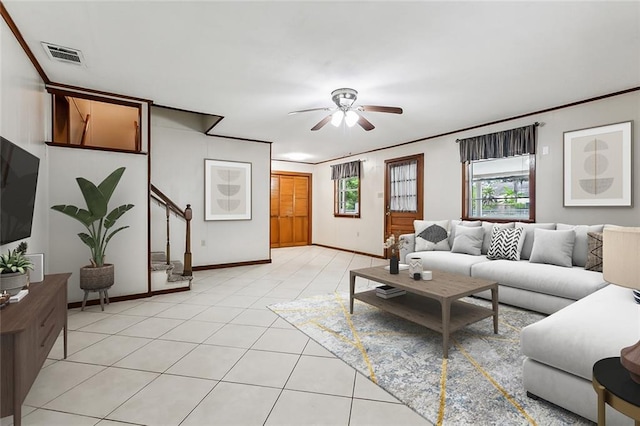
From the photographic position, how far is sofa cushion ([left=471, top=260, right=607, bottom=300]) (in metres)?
2.98

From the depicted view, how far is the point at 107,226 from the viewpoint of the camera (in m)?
3.41

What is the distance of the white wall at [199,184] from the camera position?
5.27m

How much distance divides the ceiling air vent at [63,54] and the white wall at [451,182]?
5239mm

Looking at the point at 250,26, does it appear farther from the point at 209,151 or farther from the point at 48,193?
the point at 209,151

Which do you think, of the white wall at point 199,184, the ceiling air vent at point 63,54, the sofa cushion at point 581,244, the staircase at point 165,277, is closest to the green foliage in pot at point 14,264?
the ceiling air vent at point 63,54

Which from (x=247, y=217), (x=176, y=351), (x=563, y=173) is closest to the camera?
(x=176, y=351)

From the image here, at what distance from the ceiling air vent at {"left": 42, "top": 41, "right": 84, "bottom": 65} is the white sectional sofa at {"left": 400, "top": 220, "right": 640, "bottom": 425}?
413 centimetres

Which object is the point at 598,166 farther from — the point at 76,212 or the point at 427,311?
the point at 76,212

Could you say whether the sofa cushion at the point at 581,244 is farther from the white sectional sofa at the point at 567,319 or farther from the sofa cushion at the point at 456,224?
the sofa cushion at the point at 456,224

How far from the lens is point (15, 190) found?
2141 millimetres

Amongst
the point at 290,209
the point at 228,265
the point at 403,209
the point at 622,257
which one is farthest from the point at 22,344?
the point at 290,209

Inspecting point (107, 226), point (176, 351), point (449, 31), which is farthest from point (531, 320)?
point (107, 226)

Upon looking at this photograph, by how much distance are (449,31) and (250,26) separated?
149 cm

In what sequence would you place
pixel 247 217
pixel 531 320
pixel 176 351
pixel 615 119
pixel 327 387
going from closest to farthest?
pixel 327 387
pixel 176 351
pixel 531 320
pixel 615 119
pixel 247 217
